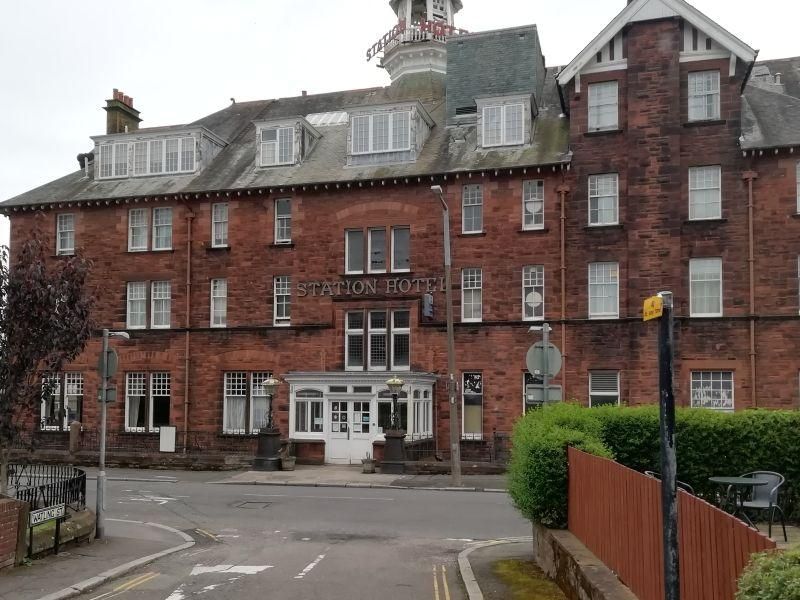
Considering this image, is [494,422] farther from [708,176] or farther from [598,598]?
[598,598]

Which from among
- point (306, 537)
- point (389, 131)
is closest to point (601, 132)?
point (389, 131)

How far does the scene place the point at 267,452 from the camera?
30.5 meters

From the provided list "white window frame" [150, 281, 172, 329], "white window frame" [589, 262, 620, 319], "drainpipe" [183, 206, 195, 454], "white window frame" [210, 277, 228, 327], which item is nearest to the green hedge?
"white window frame" [589, 262, 620, 319]

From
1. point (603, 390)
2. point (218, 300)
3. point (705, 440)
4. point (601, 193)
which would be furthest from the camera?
point (218, 300)

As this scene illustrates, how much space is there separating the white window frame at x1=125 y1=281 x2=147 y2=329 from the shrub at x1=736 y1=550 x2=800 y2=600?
3398 centimetres

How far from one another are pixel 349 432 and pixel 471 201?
32.6 ft

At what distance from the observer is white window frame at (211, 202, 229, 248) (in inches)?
1406

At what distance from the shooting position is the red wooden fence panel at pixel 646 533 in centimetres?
578

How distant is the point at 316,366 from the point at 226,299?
5.07m

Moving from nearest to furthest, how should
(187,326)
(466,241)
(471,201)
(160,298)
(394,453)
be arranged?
(394,453) < (466,241) < (471,201) < (187,326) < (160,298)

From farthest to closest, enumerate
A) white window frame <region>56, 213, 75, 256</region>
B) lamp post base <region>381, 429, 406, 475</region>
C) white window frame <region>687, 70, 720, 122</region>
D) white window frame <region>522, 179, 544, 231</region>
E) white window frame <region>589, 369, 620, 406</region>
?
1. white window frame <region>56, 213, 75, 256</region>
2. white window frame <region>522, 179, 544, 231</region>
3. white window frame <region>589, 369, 620, 406</region>
4. white window frame <region>687, 70, 720, 122</region>
5. lamp post base <region>381, 429, 406, 475</region>

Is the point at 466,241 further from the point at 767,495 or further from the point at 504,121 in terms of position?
the point at 767,495

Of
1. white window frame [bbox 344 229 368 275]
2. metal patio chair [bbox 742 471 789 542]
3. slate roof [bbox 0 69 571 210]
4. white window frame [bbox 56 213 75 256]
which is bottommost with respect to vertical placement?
metal patio chair [bbox 742 471 789 542]

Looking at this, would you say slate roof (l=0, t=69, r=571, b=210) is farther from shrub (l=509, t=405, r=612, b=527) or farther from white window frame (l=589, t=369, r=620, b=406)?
shrub (l=509, t=405, r=612, b=527)
